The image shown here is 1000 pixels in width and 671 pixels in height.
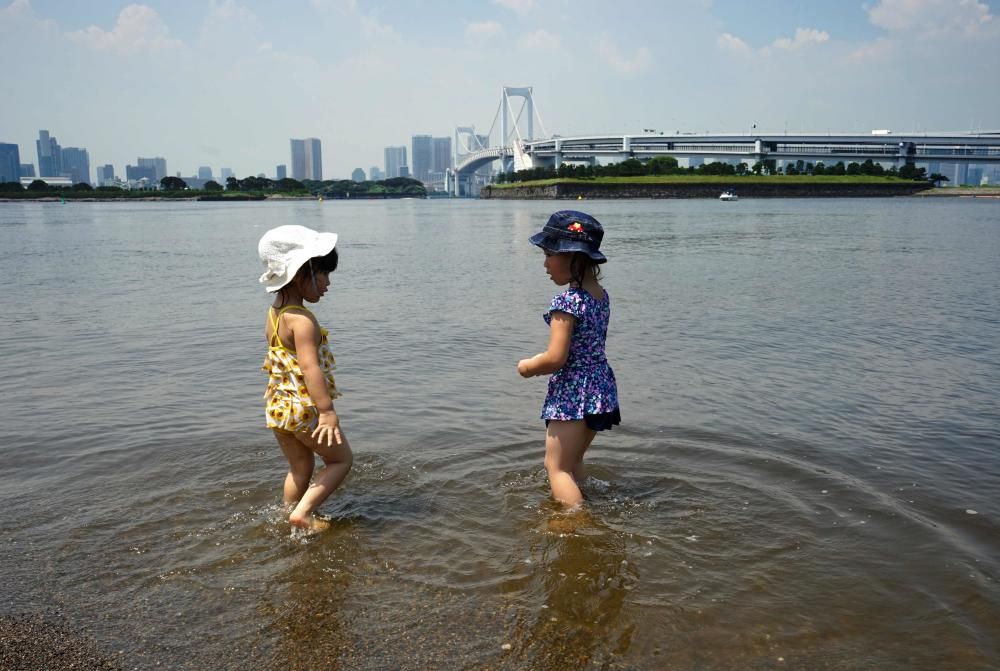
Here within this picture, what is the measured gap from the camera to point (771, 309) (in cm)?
1127

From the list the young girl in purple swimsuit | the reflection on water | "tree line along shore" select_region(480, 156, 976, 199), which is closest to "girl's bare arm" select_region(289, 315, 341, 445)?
→ the young girl in purple swimsuit

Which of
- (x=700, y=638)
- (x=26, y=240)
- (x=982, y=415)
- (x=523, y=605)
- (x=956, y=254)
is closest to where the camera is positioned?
(x=700, y=638)

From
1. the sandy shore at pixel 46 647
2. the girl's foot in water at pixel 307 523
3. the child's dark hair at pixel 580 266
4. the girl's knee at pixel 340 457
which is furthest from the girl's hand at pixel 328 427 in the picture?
the child's dark hair at pixel 580 266

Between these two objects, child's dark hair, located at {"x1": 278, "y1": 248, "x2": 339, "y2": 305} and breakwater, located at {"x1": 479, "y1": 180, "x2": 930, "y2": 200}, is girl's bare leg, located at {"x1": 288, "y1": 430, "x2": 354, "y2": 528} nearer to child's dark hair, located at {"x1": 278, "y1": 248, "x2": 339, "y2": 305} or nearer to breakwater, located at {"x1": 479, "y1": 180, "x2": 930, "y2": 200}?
child's dark hair, located at {"x1": 278, "y1": 248, "x2": 339, "y2": 305}

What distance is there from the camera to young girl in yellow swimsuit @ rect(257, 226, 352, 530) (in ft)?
11.3

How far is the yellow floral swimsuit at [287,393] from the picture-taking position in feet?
11.7

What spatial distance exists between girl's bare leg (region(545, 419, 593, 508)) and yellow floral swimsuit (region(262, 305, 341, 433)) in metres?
1.16

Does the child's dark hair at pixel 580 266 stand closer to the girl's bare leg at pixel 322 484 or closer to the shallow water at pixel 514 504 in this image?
the shallow water at pixel 514 504

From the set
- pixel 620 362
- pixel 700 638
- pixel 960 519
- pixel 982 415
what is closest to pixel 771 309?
pixel 620 362

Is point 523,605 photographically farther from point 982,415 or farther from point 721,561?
point 982,415

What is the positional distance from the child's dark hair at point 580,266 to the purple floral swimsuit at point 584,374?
0.20 feet

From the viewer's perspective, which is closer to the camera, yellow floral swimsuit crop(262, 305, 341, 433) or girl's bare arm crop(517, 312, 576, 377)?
yellow floral swimsuit crop(262, 305, 341, 433)

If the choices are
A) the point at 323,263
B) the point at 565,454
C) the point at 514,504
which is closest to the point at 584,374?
the point at 565,454

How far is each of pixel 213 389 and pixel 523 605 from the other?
4.49 m
